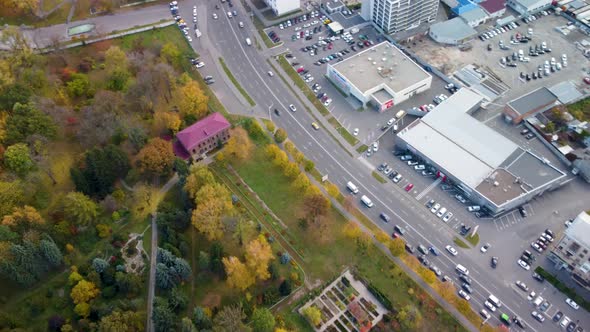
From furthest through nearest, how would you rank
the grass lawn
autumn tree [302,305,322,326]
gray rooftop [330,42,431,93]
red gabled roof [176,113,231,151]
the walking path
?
1. gray rooftop [330,42,431,93]
2. red gabled roof [176,113,231,151]
3. the grass lawn
4. the walking path
5. autumn tree [302,305,322,326]

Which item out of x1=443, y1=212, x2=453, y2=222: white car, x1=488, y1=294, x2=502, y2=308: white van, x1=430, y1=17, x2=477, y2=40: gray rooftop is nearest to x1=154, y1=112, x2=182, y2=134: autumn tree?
x1=443, y1=212, x2=453, y2=222: white car

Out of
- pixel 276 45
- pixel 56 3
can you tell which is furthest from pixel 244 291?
pixel 56 3

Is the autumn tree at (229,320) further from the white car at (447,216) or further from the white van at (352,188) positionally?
the white car at (447,216)

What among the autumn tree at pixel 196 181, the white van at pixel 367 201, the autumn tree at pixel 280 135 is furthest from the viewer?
the autumn tree at pixel 280 135

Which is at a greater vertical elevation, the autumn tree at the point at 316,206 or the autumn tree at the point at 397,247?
the autumn tree at the point at 316,206

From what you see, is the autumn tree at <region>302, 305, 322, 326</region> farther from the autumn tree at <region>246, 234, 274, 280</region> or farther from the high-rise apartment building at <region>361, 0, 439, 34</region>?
the high-rise apartment building at <region>361, 0, 439, 34</region>

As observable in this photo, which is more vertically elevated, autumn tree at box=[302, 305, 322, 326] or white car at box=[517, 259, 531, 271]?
autumn tree at box=[302, 305, 322, 326]

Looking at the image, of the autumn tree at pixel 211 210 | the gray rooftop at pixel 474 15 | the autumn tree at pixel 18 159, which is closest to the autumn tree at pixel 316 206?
the autumn tree at pixel 211 210

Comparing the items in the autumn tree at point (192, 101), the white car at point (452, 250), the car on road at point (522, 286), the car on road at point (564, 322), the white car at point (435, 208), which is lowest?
the car on road at point (564, 322)

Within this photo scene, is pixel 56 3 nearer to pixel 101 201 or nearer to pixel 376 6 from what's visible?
pixel 101 201
